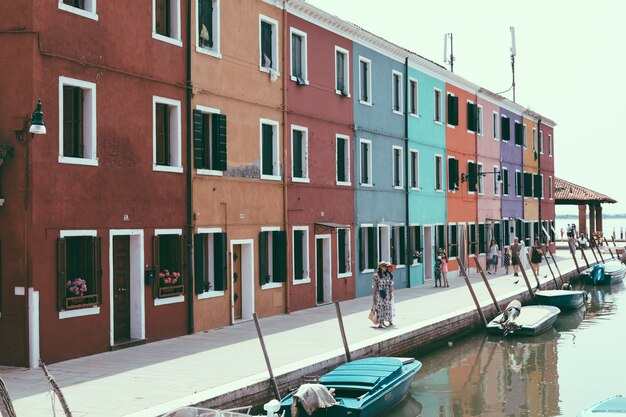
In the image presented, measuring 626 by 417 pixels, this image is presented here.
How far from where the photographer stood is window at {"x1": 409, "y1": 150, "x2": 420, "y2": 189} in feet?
101

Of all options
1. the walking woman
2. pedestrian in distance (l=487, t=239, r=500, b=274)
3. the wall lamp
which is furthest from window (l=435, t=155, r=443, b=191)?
the wall lamp

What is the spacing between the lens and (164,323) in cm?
1712

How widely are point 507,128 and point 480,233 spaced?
7094mm

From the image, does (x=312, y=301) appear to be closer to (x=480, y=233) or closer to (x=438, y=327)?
(x=438, y=327)

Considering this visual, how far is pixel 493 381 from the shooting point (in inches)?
692

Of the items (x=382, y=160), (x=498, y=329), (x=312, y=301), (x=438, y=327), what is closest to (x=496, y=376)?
(x=438, y=327)

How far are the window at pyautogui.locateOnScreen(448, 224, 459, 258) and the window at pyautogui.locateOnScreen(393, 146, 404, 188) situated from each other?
5.60 metres

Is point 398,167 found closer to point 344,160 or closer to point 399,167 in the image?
point 399,167

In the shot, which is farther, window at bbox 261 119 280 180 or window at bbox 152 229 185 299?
window at bbox 261 119 280 180

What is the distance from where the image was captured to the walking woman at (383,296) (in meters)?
19.0

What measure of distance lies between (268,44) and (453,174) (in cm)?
1524

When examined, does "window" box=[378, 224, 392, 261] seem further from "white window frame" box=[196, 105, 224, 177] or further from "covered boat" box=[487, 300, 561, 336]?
"white window frame" box=[196, 105, 224, 177]

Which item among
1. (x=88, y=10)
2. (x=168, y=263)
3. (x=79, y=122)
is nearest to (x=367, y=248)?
(x=168, y=263)

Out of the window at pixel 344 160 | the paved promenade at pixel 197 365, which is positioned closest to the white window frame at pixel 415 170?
the window at pixel 344 160
